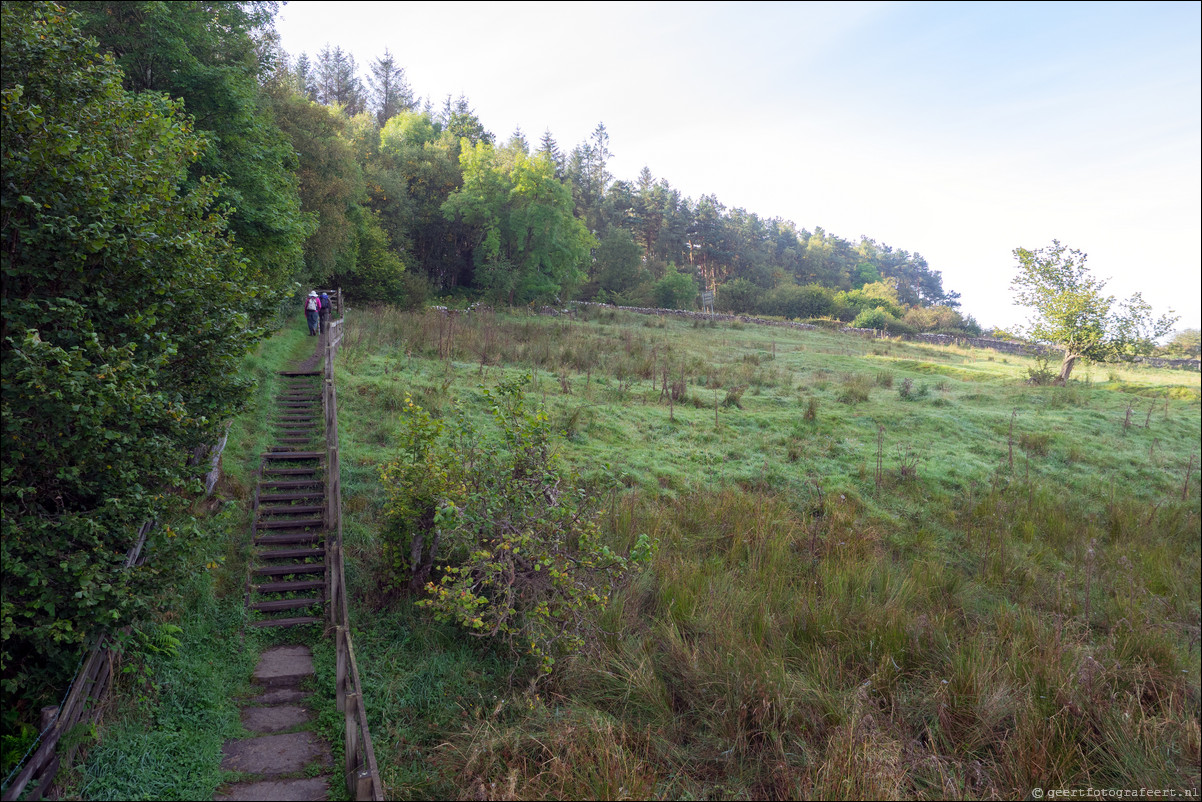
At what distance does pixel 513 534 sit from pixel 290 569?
13.9ft

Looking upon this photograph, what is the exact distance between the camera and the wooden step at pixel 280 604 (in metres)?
8.60

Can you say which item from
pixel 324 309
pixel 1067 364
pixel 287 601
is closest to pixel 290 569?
pixel 287 601

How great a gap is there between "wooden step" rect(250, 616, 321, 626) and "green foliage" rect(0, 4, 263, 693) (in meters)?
2.18

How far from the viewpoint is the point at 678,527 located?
429 inches

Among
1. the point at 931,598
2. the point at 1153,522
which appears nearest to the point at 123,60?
the point at 931,598

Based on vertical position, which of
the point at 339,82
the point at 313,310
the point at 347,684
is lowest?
the point at 347,684

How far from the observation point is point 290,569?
9312 mm

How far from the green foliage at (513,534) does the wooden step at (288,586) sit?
1809mm

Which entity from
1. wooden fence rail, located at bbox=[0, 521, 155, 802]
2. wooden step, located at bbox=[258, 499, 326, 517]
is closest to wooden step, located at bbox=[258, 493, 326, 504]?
wooden step, located at bbox=[258, 499, 326, 517]

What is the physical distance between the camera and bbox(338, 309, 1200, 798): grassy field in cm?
612

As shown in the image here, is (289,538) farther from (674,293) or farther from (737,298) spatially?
(737,298)

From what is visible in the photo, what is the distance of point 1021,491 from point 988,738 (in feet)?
28.1

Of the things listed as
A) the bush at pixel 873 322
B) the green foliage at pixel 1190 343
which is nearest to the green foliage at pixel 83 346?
the green foliage at pixel 1190 343

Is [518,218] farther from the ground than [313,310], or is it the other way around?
[518,218]
